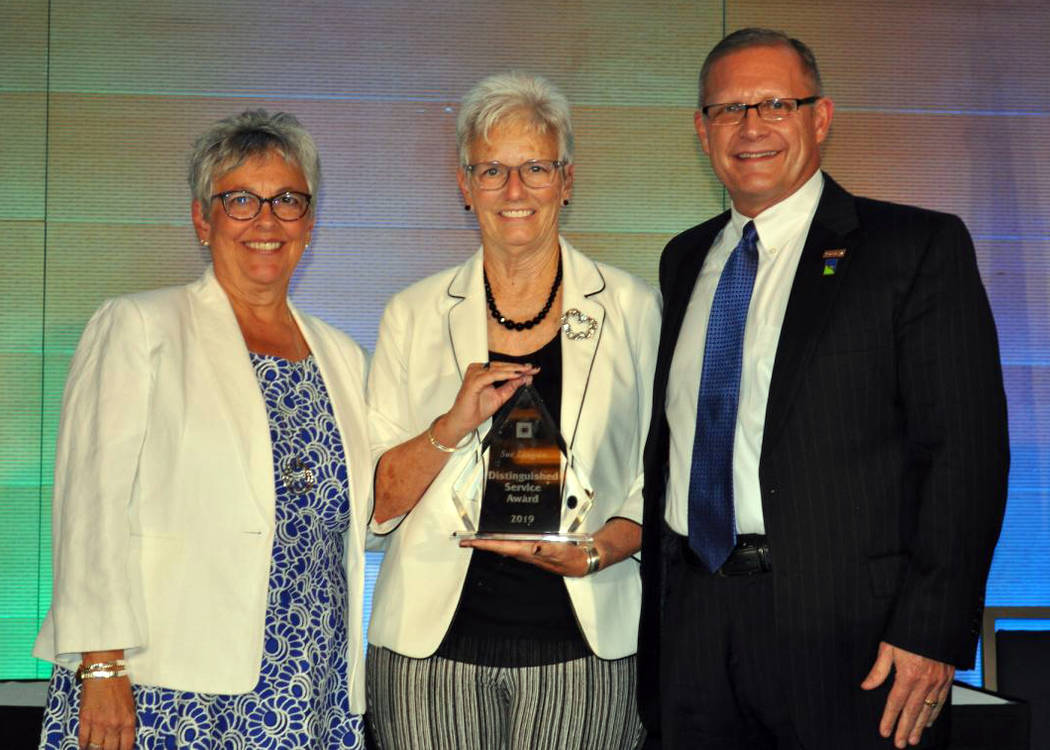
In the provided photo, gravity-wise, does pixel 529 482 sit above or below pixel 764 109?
below

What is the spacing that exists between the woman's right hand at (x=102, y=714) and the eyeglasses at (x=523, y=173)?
133cm

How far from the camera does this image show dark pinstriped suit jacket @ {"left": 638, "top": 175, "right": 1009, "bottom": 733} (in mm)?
2158

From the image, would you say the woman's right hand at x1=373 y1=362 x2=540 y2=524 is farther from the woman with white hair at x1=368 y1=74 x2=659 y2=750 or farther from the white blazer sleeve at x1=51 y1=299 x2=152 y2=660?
the white blazer sleeve at x1=51 y1=299 x2=152 y2=660

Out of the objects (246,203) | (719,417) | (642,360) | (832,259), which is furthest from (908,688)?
(246,203)

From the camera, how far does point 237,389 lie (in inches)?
97.7

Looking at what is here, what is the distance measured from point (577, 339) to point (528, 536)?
0.51 m

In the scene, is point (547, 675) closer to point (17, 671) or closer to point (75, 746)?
point (75, 746)

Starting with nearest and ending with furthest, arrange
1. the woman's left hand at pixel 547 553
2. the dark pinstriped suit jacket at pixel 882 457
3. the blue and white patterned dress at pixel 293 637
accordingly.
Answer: the dark pinstriped suit jacket at pixel 882 457, the blue and white patterned dress at pixel 293 637, the woman's left hand at pixel 547 553

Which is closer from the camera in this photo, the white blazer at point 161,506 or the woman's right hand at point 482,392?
the white blazer at point 161,506


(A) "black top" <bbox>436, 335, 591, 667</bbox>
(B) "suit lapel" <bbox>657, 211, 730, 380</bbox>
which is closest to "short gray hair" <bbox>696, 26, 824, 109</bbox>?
(B) "suit lapel" <bbox>657, 211, 730, 380</bbox>

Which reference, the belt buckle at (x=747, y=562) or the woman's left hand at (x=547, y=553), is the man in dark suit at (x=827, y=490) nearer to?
the belt buckle at (x=747, y=562)

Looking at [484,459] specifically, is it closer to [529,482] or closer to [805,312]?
[529,482]

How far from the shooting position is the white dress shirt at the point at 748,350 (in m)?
2.36

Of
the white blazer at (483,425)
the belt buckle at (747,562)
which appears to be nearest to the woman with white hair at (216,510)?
the white blazer at (483,425)
